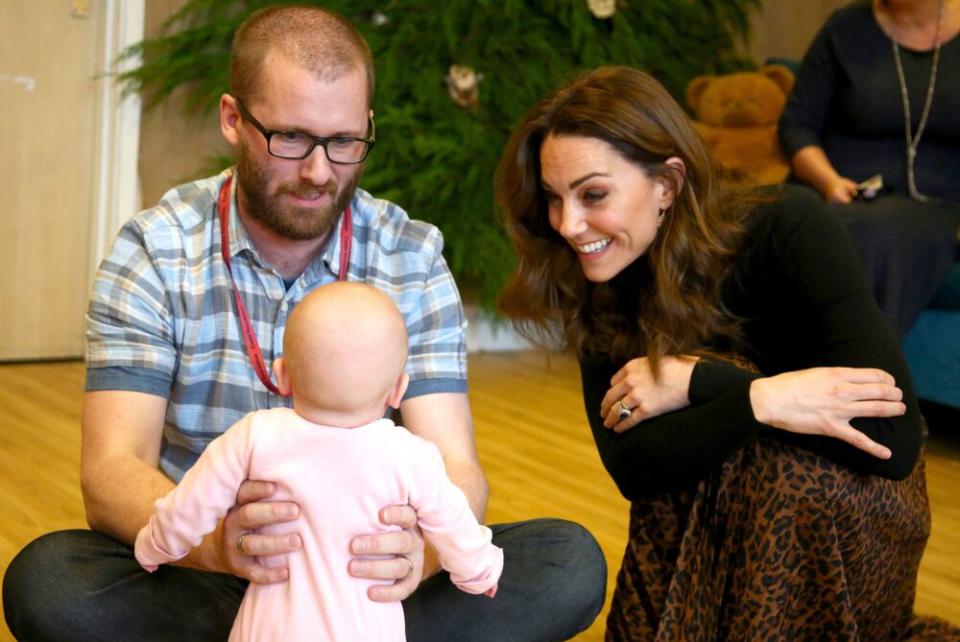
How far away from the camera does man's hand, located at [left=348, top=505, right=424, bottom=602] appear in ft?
4.25

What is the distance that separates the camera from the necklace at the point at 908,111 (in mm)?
3408

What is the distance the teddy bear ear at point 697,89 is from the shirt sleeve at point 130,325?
3005 mm

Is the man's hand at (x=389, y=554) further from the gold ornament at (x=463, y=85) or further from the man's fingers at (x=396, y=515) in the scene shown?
the gold ornament at (x=463, y=85)

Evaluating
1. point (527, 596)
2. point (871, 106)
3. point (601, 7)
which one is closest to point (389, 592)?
point (527, 596)

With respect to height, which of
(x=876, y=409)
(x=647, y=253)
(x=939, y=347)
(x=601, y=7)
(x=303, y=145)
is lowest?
(x=939, y=347)

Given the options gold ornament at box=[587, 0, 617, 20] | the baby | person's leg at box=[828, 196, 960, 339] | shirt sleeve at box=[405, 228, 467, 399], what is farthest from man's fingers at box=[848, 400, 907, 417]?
gold ornament at box=[587, 0, 617, 20]

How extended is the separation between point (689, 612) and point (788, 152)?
6.98 feet

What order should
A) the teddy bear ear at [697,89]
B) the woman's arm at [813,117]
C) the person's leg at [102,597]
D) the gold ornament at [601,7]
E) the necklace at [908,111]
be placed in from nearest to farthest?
the person's leg at [102,597], the necklace at [908,111], the woman's arm at [813,117], the teddy bear ear at [697,89], the gold ornament at [601,7]

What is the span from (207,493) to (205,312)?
48cm

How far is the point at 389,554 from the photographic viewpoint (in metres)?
1.33

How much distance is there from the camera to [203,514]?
1.28 meters

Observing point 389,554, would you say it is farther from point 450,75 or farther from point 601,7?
point 601,7

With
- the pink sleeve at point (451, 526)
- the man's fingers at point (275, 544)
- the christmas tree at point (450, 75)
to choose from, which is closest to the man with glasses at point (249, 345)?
the pink sleeve at point (451, 526)

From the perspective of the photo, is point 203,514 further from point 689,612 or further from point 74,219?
point 74,219
